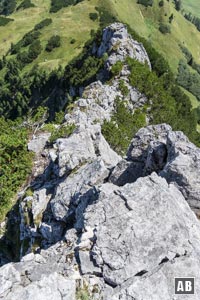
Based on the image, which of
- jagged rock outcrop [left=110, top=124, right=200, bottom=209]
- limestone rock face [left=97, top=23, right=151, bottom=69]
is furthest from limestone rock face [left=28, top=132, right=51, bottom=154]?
limestone rock face [left=97, top=23, right=151, bottom=69]

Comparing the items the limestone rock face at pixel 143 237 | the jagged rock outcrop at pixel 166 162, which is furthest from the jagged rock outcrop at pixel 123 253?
the jagged rock outcrop at pixel 166 162

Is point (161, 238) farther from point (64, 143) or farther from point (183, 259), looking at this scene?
point (64, 143)

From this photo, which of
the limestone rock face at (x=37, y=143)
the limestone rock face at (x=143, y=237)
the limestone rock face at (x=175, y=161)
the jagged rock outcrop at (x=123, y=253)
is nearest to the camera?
the jagged rock outcrop at (x=123, y=253)

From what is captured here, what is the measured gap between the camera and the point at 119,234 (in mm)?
20062

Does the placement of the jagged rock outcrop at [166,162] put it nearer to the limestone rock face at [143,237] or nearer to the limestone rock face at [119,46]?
the limestone rock face at [143,237]

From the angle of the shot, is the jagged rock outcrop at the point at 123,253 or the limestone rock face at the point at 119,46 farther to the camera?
the limestone rock face at the point at 119,46

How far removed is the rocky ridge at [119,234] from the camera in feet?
60.4

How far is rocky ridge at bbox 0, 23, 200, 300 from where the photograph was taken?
1841cm

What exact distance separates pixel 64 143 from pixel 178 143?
12522mm

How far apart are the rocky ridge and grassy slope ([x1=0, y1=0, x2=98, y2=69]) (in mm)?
112118

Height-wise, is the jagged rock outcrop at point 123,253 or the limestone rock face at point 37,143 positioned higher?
the jagged rock outcrop at point 123,253

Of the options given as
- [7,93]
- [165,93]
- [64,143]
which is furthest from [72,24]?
[64,143]

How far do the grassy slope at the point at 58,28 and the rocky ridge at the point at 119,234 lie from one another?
368 feet

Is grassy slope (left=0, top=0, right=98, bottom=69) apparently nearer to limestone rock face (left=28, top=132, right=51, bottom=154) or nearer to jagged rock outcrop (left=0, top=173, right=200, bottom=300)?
limestone rock face (left=28, top=132, right=51, bottom=154)
